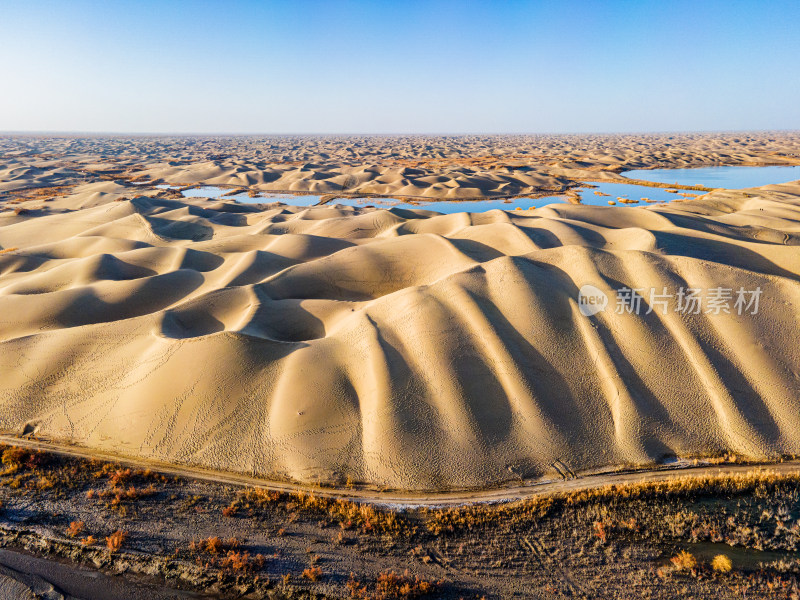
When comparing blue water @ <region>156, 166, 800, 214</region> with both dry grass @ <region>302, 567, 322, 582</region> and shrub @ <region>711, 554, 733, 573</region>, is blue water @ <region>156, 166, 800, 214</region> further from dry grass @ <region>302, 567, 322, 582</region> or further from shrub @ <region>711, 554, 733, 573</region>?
dry grass @ <region>302, 567, 322, 582</region>

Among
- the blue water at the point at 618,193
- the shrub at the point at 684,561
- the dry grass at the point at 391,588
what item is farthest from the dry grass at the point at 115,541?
the blue water at the point at 618,193

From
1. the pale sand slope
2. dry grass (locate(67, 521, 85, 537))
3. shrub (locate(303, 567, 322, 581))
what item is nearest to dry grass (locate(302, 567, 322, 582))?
shrub (locate(303, 567, 322, 581))

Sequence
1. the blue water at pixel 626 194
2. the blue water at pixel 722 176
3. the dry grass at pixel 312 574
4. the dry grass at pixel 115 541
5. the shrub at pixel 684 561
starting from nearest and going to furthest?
the dry grass at pixel 312 574 → the shrub at pixel 684 561 → the dry grass at pixel 115 541 → the blue water at pixel 626 194 → the blue water at pixel 722 176

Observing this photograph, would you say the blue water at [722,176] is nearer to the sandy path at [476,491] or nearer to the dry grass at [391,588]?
the sandy path at [476,491]

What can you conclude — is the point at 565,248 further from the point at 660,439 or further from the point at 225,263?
the point at 225,263

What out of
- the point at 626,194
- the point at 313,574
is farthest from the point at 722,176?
the point at 313,574

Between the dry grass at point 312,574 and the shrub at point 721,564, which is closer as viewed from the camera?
the dry grass at point 312,574

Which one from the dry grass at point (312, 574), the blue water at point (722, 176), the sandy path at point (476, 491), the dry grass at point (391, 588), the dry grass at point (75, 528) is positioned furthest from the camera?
the blue water at point (722, 176)

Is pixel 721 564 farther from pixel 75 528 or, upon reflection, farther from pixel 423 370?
pixel 75 528
